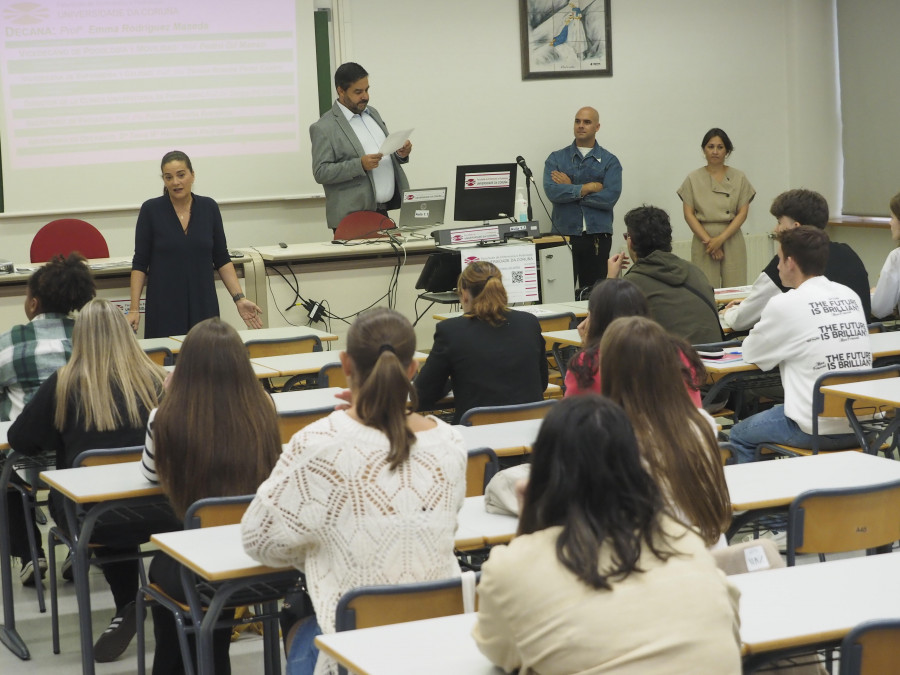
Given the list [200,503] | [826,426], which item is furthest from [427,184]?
[200,503]

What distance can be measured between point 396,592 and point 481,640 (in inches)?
16.7

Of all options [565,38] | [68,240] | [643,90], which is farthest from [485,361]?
[643,90]

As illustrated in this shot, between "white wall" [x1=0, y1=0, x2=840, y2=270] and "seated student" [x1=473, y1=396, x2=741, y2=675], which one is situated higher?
Result: "white wall" [x1=0, y1=0, x2=840, y2=270]

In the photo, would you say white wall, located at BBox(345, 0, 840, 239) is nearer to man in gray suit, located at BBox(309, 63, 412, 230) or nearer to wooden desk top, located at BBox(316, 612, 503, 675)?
man in gray suit, located at BBox(309, 63, 412, 230)

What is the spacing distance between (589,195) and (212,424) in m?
6.14

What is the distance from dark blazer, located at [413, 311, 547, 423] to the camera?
13.7 feet

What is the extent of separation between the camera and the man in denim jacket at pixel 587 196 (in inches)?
345

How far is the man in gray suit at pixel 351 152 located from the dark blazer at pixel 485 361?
342 centimetres

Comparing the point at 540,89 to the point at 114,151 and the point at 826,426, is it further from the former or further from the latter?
the point at 826,426

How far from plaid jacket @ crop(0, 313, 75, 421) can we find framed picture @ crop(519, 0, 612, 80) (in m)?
5.75

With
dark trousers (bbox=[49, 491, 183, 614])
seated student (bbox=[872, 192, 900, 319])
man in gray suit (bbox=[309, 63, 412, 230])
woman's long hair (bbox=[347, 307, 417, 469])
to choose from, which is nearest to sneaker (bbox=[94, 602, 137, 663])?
dark trousers (bbox=[49, 491, 183, 614])

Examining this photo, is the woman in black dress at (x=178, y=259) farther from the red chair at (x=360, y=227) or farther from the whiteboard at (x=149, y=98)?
the whiteboard at (x=149, y=98)

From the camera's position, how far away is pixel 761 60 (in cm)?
994

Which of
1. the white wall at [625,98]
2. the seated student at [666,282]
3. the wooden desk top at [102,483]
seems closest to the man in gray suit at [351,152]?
the white wall at [625,98]
